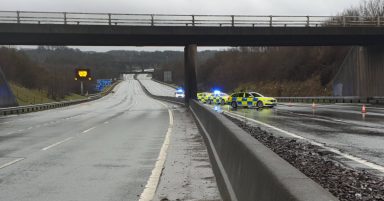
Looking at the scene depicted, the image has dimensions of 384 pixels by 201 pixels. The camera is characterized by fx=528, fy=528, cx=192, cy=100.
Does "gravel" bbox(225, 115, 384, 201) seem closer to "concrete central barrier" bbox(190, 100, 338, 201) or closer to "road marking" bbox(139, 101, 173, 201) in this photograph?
"concrete central barrier" bbox(190, 100, 338, 201)

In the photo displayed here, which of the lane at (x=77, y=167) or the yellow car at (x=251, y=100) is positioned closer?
the lane at (x=77, y=167)

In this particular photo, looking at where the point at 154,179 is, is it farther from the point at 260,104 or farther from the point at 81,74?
the point at 81,74

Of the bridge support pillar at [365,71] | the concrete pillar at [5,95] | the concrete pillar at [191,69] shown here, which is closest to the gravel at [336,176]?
the concrete pillar at [191,69]

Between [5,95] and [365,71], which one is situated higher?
[365,71]

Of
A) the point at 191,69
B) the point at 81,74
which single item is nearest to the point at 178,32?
the point at 191,69

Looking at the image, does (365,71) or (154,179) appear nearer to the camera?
(154,179)

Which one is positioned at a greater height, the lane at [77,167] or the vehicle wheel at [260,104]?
the vehicle wheel at [260,104]

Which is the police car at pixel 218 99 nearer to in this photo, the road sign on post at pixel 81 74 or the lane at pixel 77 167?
the lane at pixel 77 167

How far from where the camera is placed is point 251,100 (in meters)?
44.1

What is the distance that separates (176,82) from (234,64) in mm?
52665

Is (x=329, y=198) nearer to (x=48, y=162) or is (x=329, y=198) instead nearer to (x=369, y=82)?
(x=48, y=162)

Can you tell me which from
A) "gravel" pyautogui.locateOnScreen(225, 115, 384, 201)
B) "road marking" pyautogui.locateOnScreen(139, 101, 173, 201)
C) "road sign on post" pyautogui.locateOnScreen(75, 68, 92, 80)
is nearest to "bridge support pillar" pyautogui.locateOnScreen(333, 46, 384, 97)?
"gravel" pyautogui.locateOnScreen(225, 115, 384, 201)

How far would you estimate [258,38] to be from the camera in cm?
4528

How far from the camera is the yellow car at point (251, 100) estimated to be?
43.5 metres
